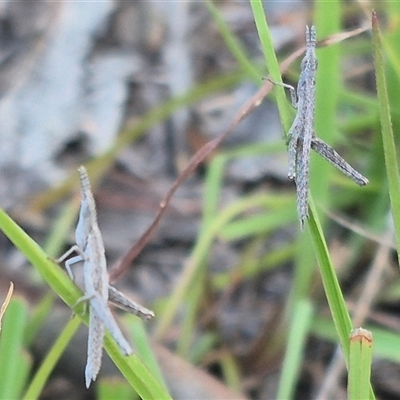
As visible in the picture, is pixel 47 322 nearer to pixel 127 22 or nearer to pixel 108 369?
pixel 108 369

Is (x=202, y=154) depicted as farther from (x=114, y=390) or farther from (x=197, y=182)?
(x=197, y=182)

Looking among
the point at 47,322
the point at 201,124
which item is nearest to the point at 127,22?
the point at 201,124

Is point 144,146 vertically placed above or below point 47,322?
above

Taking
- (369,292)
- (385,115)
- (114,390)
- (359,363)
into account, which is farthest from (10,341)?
(369,292)

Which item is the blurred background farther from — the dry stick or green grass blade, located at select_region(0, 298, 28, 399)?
green grass blade, located at select_region(0, 298, 28, 399)

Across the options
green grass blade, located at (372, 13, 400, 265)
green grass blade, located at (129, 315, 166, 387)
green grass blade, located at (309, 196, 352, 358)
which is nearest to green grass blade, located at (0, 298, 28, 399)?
green grass blade, located at (129, 315, 166, 387)
